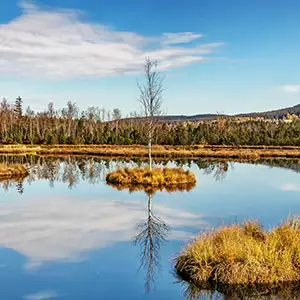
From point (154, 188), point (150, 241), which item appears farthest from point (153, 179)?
point (150, 241)

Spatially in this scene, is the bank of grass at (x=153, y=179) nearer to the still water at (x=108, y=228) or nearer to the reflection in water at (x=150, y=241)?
the still water at (x=108, y=228)

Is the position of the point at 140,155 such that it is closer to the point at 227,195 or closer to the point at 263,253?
the point at 227,195

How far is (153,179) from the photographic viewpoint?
23859mm

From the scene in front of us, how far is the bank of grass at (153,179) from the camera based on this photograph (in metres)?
23.7

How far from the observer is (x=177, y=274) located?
9.40 m

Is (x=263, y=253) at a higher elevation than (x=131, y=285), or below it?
higher

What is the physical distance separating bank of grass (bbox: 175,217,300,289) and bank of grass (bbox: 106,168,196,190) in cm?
1324

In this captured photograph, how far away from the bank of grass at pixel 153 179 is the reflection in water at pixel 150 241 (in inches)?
278

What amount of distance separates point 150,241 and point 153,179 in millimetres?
11778

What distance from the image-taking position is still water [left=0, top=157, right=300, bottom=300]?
8.94 meters

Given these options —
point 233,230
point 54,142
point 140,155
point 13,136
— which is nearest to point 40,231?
point 233,230

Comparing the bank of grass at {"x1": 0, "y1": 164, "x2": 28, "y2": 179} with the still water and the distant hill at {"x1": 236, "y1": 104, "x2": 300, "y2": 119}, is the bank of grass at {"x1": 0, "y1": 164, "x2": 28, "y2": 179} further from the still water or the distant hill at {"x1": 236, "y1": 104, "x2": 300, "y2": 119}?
the distant hill at {"x1": 236, "y1": 104, "x2": 300, "y2": 119}

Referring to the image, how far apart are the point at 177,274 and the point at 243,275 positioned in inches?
57.0

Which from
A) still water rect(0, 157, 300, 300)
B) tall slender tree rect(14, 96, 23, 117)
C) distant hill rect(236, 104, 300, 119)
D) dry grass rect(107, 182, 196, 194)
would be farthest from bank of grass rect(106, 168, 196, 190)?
distant hill rect(236, 104, 300, 119)
